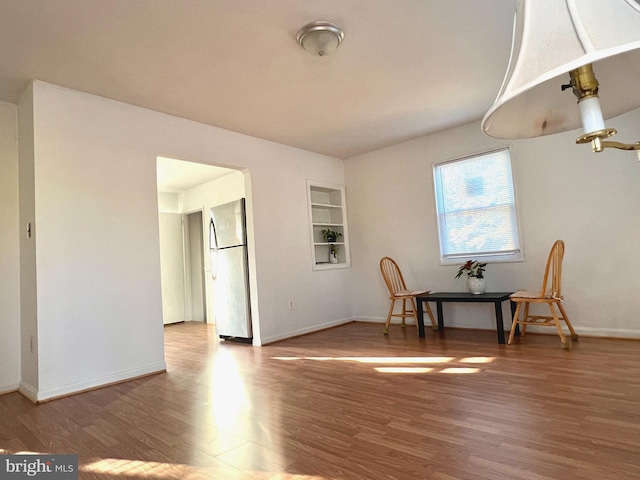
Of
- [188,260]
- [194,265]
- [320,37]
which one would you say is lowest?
[194,265]

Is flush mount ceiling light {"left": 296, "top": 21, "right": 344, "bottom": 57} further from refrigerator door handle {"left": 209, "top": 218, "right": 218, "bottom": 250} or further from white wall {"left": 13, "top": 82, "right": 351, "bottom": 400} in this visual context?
refrigerator door handle {"left": 209, "top": 218, "right": 218, "bottom": 250}

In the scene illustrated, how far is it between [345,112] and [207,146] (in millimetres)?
1515

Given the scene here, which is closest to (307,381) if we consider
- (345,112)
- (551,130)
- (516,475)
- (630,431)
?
(516,475)

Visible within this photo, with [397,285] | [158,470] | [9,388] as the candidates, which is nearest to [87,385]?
[9,388]

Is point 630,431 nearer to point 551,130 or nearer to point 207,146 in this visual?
point 551,130

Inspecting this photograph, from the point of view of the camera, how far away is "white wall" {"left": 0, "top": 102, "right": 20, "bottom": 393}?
118 inches

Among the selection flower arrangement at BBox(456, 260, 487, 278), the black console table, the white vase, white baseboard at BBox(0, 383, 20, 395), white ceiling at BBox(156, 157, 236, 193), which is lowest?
white baseboard at BBox(0, 383, 20, 395)

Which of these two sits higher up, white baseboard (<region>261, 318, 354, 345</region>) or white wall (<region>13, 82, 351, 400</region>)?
white wall (<region>13, 82, 351, 400</region>)

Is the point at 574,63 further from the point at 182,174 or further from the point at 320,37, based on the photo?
the point at 182,174

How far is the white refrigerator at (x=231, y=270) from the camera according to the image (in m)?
4.47

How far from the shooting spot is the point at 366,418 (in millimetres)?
2059

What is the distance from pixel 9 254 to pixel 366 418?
3.14m

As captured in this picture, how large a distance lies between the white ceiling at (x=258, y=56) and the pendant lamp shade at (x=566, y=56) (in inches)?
70.9
